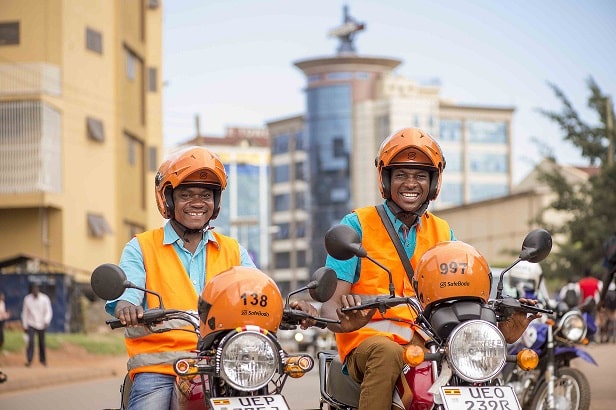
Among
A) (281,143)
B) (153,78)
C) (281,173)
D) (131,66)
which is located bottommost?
(131,66)

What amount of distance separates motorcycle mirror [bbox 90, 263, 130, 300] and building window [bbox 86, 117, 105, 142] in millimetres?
39784

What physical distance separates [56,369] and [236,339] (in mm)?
23575

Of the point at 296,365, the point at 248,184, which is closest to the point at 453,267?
the point at 296,365

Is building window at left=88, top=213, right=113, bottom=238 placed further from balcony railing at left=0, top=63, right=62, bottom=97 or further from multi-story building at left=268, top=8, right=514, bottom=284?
multi-story building at left=268, top=8, right=514, bottom=284

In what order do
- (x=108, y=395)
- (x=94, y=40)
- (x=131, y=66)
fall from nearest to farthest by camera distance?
(x=108, y=395)
(x=94, y=40)
(x=131, y=66)

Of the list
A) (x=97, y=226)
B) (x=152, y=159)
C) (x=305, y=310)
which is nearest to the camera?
(x=305, y=310)

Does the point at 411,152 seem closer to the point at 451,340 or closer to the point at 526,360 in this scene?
the point at 526,360

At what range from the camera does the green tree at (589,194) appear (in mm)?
38062

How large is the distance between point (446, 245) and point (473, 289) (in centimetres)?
28

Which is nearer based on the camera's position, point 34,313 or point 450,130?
point 34,313

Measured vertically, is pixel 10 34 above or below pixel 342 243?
above

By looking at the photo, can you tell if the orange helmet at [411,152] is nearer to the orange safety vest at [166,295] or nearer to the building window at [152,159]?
the orange safety vest at [166,295]

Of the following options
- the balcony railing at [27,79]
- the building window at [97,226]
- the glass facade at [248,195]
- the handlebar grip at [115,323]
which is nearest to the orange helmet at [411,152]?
the handlebar grip at [115,323]

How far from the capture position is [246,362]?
4688mm
